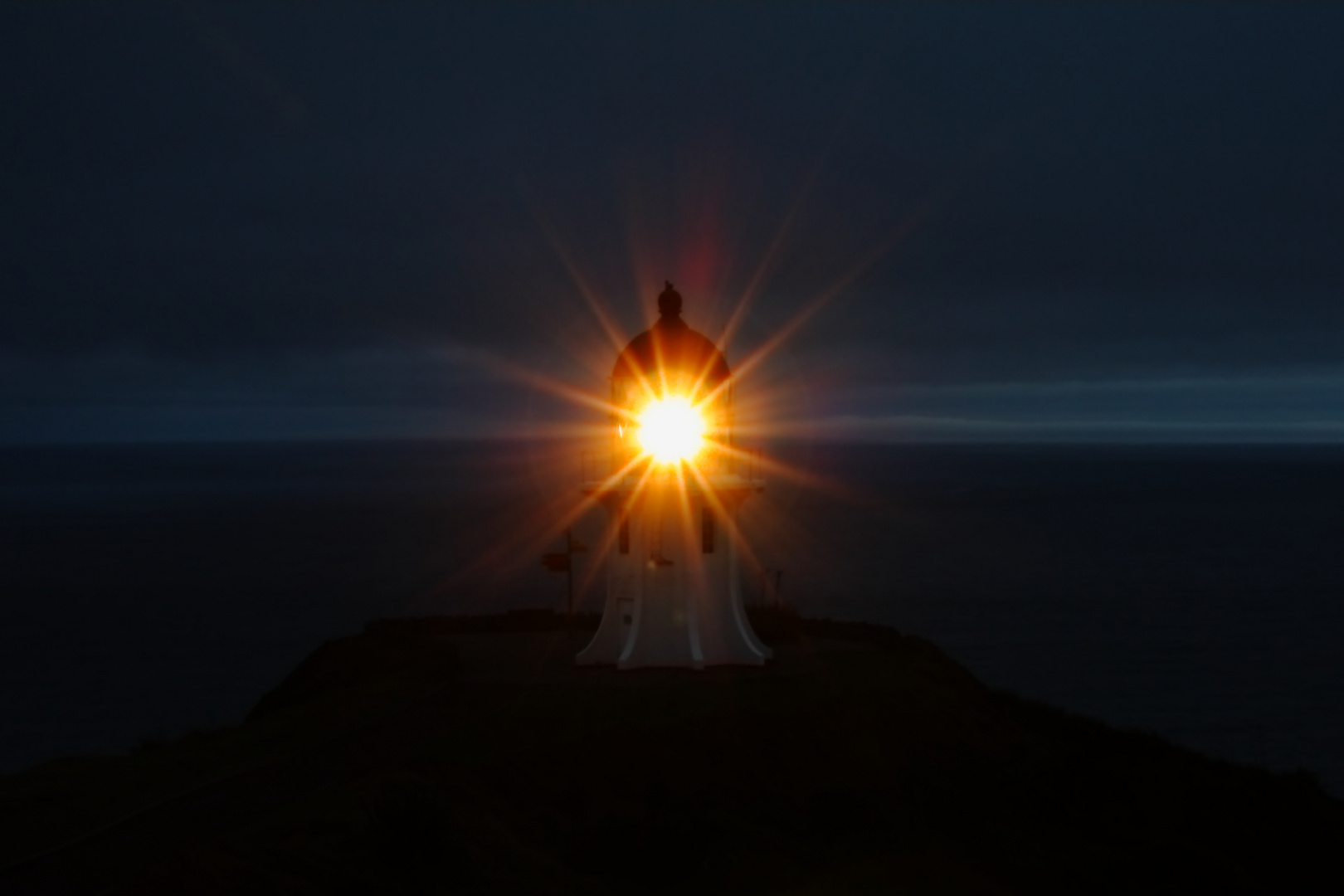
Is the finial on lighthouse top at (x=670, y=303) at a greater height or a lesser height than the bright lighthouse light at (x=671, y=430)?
greater

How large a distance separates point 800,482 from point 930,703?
6824 inches

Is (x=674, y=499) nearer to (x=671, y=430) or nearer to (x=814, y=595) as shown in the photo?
(x=671, y=430)

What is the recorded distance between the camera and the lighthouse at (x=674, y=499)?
24.7 m

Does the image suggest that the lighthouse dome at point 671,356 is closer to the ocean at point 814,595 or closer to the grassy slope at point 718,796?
the grassy slope at point 718,796

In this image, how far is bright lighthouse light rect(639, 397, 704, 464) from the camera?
2470 cm

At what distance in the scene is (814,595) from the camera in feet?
213

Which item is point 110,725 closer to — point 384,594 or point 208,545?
point 384,594

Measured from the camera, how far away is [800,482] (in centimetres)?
19712

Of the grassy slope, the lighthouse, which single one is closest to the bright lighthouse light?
the lighthouse

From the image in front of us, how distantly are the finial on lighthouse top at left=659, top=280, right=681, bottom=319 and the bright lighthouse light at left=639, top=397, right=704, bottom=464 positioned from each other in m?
1.44

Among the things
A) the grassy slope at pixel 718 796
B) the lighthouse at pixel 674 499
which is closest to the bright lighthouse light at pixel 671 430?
the lighthouse at pixel 674 499

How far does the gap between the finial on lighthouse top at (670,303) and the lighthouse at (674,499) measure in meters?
0.02

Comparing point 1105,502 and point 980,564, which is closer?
point 980,564

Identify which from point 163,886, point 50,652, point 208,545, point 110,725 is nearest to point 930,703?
point 163,886
